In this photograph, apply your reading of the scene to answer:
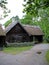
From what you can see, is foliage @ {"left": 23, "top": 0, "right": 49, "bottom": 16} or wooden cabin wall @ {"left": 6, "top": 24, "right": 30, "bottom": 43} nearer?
foliage @ {"left": 23, "top": 0, "right": 49, "bottom": 16}

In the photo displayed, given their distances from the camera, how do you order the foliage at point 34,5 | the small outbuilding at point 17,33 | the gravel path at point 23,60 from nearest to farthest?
the foliage at point 34,5 < the gravel path at point 23,60 < the small outbuilding at point 17,33

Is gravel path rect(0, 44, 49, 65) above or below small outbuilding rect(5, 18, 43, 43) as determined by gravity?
above

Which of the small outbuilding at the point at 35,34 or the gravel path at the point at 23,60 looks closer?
the gravel path at the point at 23,60

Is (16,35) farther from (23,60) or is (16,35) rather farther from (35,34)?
(23,60)

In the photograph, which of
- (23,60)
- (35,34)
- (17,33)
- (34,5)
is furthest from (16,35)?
(34,5)

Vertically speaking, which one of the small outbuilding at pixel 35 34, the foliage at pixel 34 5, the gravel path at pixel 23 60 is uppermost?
the foliage at pixel 34 5

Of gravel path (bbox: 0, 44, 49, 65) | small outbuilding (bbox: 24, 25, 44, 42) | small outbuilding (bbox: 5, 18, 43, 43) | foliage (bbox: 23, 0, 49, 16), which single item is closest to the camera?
foliage (bbox: 23, 0, 49, 16)

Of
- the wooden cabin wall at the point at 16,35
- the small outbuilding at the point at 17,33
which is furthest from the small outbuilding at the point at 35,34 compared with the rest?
the wooden cabin wall at the point at 16,35

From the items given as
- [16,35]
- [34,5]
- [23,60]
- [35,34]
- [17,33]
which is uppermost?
[34,5]

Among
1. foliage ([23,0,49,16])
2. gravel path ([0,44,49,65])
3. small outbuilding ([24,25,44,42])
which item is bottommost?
small outbuilding ([24,25,44,42])

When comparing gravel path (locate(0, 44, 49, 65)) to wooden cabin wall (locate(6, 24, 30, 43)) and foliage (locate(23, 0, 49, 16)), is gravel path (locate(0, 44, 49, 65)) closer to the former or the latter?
foliage (locate(23, 0, 49, 16))

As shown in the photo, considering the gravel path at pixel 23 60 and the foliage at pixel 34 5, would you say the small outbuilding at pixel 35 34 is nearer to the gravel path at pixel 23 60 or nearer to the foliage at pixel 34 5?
the gravel path at pixel 23 60

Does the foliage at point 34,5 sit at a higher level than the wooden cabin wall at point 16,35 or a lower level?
higher

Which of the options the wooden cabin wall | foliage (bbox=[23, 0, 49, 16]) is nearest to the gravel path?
foliage (bbox=[23, 0, 49, 16])
